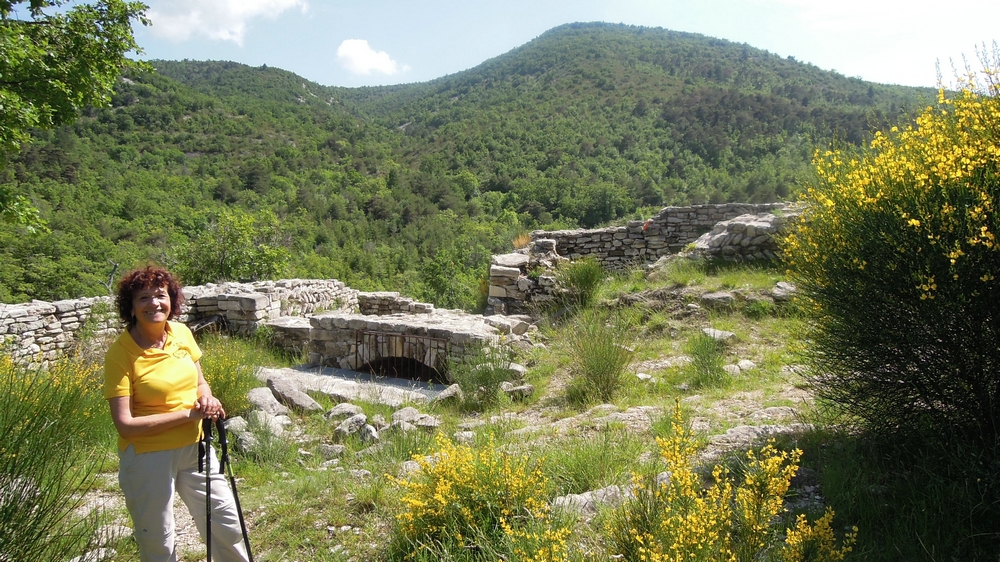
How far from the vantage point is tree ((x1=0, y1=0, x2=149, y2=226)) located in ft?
21.6

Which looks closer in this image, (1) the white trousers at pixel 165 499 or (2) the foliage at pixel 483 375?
(1) the white trousers at pixel 165 499

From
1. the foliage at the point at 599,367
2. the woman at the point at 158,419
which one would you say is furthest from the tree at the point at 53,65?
the foliage at the point at 599,367

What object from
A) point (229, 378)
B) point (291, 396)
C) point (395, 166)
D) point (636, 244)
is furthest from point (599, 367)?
point (395, 166)

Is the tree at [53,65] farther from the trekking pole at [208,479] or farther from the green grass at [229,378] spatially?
the trekking pole at [208,479]

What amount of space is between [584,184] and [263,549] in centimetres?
3683

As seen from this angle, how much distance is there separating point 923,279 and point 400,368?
709 cm

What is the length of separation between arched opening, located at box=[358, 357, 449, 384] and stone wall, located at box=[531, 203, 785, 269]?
4.84 m

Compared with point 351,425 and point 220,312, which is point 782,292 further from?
point 220,312

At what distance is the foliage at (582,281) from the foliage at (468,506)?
5969mm

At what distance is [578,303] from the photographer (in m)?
8.53

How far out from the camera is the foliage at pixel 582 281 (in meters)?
8.73

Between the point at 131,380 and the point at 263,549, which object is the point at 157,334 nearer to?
the point at 131,380

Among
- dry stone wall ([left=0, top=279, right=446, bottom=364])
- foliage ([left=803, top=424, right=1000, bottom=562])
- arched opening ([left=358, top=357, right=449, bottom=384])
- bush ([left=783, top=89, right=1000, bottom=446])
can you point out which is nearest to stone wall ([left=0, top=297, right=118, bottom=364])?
dry stone wall ([left=0, top=279, right=446, bottom=364])

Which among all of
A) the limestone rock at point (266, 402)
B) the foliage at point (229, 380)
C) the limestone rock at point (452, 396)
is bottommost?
the limestone rock at point (452, 396)
